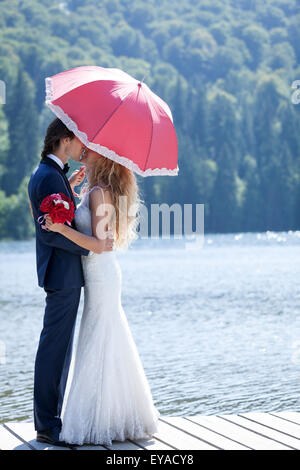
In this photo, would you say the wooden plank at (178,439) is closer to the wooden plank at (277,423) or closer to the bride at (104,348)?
the bride at (104,348)

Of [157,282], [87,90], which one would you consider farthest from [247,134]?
[87,90]

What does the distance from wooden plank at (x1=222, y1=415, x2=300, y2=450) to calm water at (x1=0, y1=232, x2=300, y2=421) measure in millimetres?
2423

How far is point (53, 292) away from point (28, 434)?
0.83 metres

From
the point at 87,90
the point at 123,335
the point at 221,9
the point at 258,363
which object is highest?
the point at 221,9

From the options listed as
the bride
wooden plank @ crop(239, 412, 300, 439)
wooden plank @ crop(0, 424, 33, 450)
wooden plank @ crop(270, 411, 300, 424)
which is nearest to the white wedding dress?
the bride

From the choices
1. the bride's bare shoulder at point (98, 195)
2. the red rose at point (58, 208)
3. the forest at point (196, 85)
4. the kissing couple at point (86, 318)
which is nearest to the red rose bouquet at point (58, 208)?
the red rose at point (58, 208)

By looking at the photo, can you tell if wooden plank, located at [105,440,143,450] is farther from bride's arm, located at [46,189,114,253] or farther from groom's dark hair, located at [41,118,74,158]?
groom's dark hair, located at [41,118,74,158]

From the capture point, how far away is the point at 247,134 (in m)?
56.1

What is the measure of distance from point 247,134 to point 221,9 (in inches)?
1060

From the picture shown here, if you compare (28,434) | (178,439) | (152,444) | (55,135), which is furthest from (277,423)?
(55,135)

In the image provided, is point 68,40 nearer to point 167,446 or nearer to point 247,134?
point 247,134

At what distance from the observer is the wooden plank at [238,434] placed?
12.3 ft

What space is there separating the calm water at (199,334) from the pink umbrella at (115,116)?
134 inches

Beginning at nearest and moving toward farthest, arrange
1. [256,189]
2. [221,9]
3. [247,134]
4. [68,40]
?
[256,189] < [247,134] < [68,40] < [221,9]
